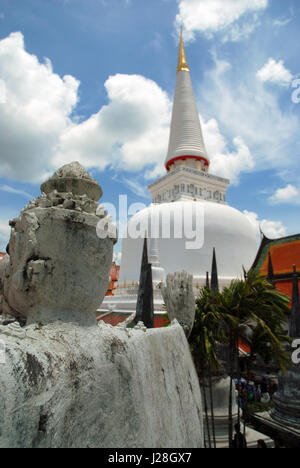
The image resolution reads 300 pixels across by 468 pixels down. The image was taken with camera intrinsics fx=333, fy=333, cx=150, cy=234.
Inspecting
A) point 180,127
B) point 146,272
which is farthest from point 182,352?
point 180,127

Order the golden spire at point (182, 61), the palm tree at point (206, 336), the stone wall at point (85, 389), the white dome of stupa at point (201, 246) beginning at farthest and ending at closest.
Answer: the golden spire at point (182, 61)
the white dome of stupa at point (201, 246)
the palm tree at point (206, 336)
the stone wall at point (85, 389)

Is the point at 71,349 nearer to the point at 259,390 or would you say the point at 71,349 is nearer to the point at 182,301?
the point at 182,301

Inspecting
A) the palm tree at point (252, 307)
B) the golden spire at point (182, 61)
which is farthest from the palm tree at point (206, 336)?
the golden spire at point (182, 61)

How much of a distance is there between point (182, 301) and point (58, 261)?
3254 mm

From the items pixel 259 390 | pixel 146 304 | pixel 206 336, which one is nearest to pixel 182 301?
pixel 206 336

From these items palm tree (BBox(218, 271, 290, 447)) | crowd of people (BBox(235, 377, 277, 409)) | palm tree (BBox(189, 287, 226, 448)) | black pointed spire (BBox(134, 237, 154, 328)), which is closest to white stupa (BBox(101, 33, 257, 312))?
crowd of people (BBox(235, 377, 277, 409))

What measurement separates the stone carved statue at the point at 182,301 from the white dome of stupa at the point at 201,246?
2013cm

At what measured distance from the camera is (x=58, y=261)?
282 centimetres

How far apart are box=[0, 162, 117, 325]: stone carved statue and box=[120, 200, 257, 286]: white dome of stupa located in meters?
23.2

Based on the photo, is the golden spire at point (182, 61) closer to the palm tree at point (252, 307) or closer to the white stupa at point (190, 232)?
the white stupa at point (190, 232)

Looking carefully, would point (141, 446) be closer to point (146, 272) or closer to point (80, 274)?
point (80, 274)

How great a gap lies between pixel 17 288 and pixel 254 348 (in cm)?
793

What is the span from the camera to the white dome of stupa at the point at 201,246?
89.6 ft

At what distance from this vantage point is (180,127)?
36.1m
